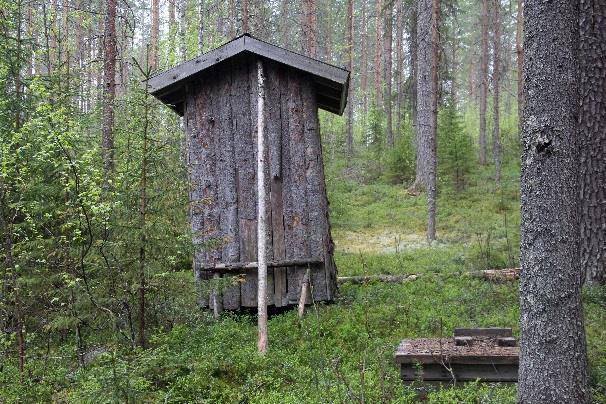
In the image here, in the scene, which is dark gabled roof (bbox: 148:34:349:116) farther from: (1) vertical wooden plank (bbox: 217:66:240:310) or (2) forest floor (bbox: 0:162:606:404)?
(2) forest floor (bbox: 0:162:606:404)

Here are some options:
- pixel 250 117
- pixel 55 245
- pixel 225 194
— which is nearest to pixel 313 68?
pixel 250 117

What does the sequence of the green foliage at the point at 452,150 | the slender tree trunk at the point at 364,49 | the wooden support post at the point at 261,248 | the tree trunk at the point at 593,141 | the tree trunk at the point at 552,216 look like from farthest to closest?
the slender tree trunk at the point at 364,49
the green foliage at the point at 452,150
the tree trunk at the point at 593,141
the wooden support post at the point at 261,248
the tree trunk at the point at 552,216

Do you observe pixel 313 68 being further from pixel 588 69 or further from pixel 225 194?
pixel 588 69

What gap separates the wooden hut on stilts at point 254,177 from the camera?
9727mm

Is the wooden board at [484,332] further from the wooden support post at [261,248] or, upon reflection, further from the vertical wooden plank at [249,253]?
the vertical wooden plank at [249,253]

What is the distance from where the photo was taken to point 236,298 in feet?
32.4

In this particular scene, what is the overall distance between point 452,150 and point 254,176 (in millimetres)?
13425

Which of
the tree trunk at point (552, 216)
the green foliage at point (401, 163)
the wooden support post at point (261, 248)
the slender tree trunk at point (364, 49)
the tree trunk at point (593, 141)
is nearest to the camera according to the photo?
the tree trunk at point (552, 216)

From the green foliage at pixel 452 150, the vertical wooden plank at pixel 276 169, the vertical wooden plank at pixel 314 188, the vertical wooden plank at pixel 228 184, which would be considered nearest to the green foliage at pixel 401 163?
the green foliage at pixel 452 150

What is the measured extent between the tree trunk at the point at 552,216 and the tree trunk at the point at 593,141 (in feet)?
13.0

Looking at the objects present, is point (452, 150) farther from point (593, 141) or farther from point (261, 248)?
point (261, 248)

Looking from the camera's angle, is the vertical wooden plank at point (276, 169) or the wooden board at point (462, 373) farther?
the vertical wooden plank at point (276, 169)

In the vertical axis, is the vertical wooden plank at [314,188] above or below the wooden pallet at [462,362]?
above

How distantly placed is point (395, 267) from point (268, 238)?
3971mm
